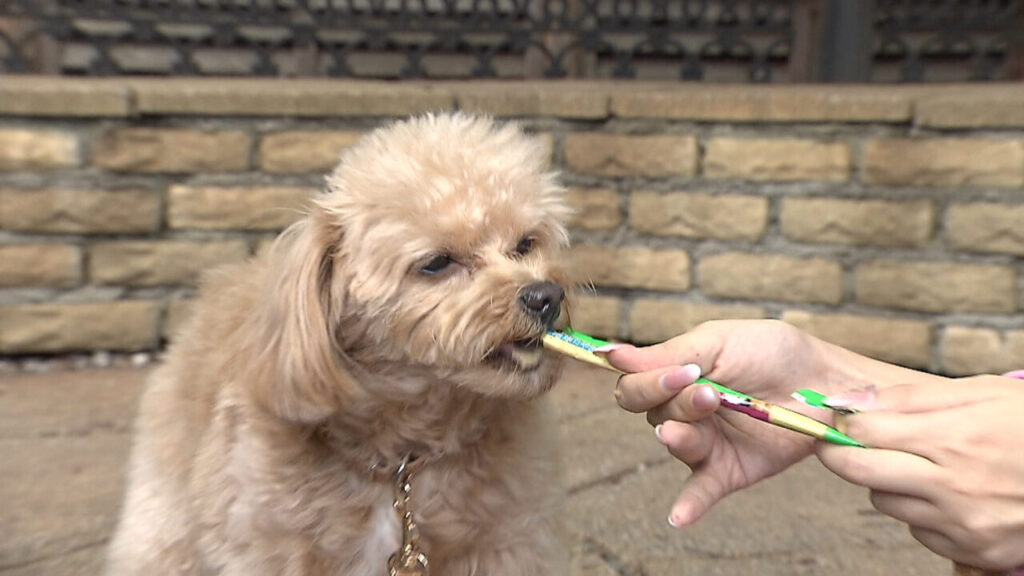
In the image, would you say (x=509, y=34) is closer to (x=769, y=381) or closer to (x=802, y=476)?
(x=802, y=476)

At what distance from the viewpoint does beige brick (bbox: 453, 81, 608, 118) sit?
3266 millimetres

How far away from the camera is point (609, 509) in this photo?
2305 mm

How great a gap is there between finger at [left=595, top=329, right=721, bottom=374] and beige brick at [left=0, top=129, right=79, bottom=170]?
2580mm

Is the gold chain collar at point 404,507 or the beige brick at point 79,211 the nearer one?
the gold chain collar at point 404,507

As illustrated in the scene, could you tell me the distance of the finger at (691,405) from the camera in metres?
1.14

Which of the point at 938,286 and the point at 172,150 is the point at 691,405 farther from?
the point at 172,150

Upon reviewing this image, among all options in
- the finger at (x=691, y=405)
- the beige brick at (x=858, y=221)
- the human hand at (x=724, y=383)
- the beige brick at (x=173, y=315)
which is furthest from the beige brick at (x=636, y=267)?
the finger at (x=691, y=405)

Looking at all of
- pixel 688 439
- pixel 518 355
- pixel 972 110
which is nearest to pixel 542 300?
pixel 518 355

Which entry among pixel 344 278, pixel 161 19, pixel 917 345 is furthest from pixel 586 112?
pixel 344 278

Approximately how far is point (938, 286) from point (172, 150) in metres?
2.77

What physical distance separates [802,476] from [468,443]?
1357 mm

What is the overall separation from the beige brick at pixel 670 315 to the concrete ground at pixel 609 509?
1.61 feet

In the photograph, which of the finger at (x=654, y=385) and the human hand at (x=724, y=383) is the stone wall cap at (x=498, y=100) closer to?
the human hand at (x=724, y=383)

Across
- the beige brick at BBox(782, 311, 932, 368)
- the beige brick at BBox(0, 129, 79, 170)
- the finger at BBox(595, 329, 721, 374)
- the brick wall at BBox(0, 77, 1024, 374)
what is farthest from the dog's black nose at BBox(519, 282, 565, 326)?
the beige brick at BBox(0, 129, 79, 170)
